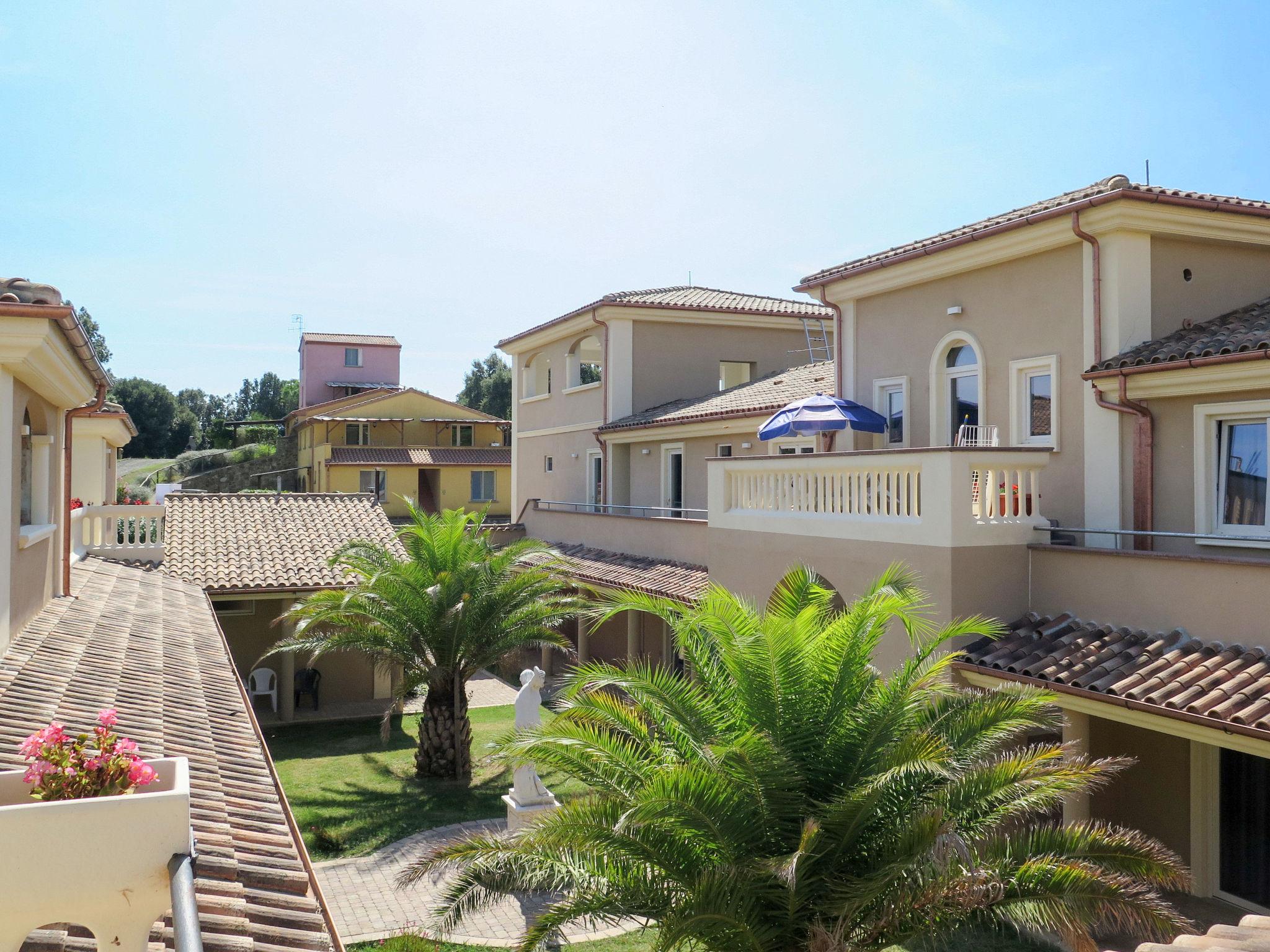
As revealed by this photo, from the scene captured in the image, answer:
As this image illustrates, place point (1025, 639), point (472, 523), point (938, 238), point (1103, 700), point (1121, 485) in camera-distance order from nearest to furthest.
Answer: point (1103, 700) < point (1025, 639) < point (1121, 485) < point (938, 238) < point (472, 523)

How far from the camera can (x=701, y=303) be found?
90.4 ft

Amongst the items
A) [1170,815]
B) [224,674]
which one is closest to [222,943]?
[224,674]

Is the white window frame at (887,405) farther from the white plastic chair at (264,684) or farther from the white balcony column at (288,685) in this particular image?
the white plastic chair at (264,684)

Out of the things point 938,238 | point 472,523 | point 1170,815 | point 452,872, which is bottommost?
point 452,872

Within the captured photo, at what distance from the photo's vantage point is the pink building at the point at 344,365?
6438 cm

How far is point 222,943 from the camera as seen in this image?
3936 mm

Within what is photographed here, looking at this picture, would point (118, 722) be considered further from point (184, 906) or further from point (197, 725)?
point (184, 906)

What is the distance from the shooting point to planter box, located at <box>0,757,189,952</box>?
3.63 metres

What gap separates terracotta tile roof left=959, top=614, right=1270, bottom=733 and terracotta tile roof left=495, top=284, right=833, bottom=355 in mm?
16200

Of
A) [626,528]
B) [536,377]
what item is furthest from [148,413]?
[626,528]

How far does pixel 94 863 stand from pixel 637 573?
17554 mm

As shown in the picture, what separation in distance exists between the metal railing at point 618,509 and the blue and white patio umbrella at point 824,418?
17.1 feet

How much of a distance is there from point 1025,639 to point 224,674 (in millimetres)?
8428

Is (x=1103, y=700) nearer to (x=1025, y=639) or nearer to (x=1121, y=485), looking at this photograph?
(x=1025, y=639)
